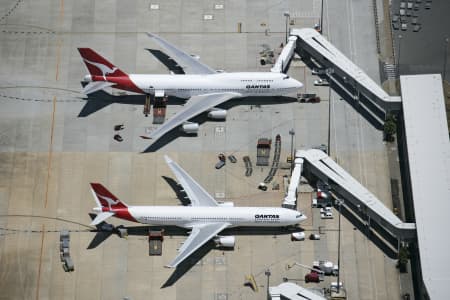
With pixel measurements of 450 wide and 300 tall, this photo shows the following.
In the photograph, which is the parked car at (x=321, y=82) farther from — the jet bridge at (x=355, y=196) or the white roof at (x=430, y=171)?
the jet bridge at (x=355, y=196)

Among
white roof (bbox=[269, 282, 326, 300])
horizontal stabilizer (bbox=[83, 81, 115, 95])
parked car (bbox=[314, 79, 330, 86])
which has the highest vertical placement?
parked car (bbox=[314, 79, 330, 86])

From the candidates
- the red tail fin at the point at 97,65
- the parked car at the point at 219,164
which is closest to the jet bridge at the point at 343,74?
the parked car at the point at 219,164

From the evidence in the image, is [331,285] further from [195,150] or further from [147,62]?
[147,62]

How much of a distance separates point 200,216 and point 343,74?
29.5 m

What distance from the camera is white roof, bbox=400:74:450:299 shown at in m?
91.7

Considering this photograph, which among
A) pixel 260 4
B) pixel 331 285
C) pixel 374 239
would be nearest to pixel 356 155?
pixel 374 239

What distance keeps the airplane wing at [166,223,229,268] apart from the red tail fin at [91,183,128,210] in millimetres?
9123

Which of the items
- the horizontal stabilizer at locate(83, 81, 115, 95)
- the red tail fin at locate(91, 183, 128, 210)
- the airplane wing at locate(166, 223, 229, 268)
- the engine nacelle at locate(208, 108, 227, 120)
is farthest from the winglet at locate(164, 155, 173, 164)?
the horizontal stabilizer at locate(83, 81, 115, 95)

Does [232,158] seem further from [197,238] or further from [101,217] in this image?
[101,217]

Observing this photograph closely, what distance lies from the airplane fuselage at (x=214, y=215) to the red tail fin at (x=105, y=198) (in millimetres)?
1150

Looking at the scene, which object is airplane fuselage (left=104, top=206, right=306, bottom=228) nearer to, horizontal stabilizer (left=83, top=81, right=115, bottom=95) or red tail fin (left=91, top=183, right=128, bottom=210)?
red tail fin (left=91, top=183, right=128, bottom=210)

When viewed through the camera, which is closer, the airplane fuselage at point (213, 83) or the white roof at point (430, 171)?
the white roof at point (430, 171)

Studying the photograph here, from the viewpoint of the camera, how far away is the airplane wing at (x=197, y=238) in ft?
312

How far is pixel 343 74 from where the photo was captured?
10975 centimetres
